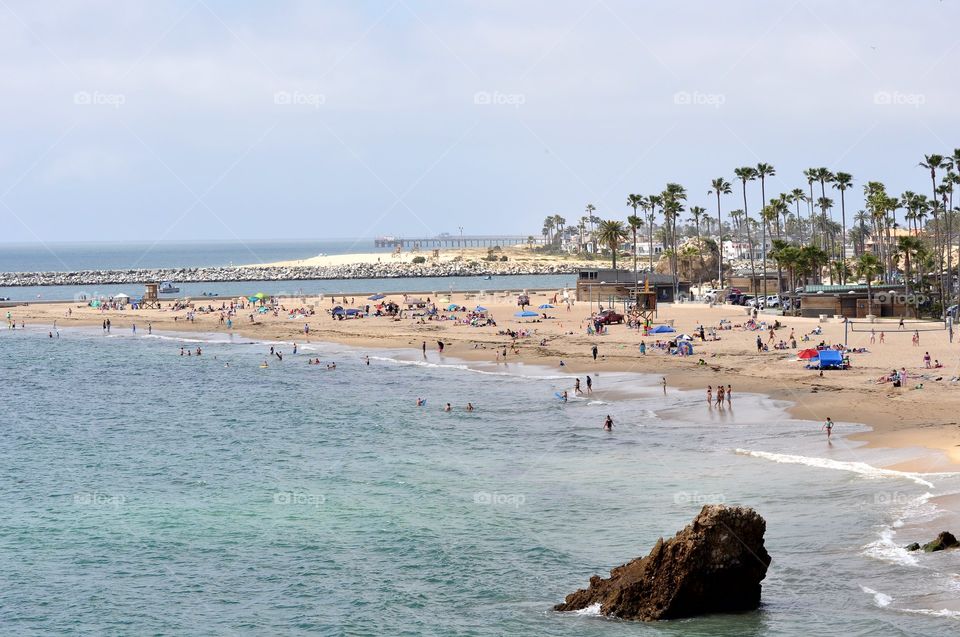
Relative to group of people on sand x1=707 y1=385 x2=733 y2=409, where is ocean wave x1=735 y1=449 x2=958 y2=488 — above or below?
below

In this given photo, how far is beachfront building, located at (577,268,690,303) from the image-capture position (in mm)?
101312

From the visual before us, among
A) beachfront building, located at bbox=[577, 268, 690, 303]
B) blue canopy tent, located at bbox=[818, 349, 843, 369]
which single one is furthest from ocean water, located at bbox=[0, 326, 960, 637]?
beachfront building, located at bbox=[577, 268, 690, 303]

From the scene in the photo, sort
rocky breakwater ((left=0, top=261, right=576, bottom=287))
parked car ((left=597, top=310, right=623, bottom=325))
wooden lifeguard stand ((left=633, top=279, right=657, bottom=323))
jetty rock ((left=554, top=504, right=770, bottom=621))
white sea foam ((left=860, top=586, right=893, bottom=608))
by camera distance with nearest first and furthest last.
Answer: jetty rock ((left=554, top=504, right=770, bottom=621)), white sea foam ((left=860, top=586, right=893, bottom=608)), parked car ((left=597, top=310, right=623, bottom=325)), wooden lifeguard stand ((left=633, top=279, right=657, bottom=323)), rocky breakwater ((left=0, top=261, right=576, bottom=287))

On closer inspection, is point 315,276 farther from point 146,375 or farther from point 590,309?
point 146,375

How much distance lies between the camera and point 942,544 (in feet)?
79.0

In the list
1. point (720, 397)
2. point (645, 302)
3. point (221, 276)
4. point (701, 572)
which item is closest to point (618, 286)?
point (645, 302)

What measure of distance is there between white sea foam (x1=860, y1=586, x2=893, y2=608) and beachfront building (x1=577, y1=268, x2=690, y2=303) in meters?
75.7

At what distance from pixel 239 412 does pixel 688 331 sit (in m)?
33.7

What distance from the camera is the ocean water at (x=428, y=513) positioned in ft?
74.7

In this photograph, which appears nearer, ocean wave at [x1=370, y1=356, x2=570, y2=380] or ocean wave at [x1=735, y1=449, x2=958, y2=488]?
ocean wave at [x1=735, y1=449, x2=958, y2=488]

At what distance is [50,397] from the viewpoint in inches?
2372

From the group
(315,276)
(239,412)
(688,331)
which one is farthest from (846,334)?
(315,276)

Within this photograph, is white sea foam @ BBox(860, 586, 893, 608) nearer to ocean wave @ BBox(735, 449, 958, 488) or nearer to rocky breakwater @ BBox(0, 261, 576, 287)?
ocean wave @ BBox(735, 449, 958, 488)

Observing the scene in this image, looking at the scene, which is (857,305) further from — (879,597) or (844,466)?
(879,597)
